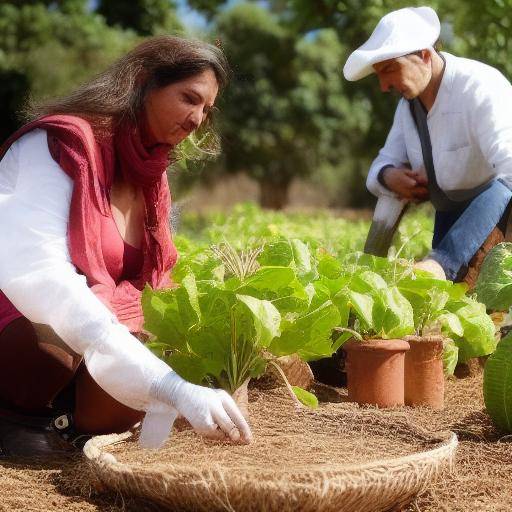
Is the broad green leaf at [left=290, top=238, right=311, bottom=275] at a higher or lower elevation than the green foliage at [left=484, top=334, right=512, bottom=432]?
higher

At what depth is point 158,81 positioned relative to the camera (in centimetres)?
282

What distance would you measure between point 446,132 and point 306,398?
2.20 meters

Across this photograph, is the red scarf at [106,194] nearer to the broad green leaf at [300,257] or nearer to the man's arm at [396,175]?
the broad green leaf at [300,257]

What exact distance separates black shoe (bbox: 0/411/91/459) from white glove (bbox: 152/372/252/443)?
0.73 metres

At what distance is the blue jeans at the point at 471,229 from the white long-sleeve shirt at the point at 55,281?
2311 mm

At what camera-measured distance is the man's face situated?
4.57 m

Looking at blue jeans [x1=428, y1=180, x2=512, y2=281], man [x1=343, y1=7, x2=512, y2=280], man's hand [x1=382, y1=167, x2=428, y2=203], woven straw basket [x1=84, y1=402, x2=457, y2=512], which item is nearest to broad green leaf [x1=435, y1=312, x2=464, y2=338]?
man [x1=343, y1=7, x2=512, y2=280]

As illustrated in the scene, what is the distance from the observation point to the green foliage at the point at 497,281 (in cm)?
329

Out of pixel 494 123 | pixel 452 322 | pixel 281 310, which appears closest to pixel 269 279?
pixel 281 310

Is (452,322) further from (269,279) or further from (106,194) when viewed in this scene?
(106,194)

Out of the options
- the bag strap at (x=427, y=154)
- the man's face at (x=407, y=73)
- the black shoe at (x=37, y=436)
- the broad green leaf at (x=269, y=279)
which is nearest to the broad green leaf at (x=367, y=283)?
the broad green leaf at (x=269, y=279)

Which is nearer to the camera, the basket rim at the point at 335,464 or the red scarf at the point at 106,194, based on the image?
the basket rim at the point at 335,464

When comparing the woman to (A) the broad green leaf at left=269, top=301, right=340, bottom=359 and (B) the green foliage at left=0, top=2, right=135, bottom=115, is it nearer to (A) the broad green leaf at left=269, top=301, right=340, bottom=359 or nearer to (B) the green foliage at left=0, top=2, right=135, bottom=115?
(A) the broad green leaf at left=269, top=301, right=340, bottom=359

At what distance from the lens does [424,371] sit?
3371mm
